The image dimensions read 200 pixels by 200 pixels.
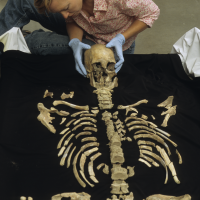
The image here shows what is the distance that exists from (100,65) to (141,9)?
29.4 inches

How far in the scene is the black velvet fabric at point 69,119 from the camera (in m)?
1.66

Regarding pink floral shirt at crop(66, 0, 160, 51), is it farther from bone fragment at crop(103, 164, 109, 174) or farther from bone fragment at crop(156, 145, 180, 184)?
bone fragment at crop(103, 164, 109, 174)

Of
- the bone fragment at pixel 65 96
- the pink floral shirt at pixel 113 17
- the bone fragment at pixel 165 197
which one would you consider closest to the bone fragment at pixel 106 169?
the bone fragment at pixel 165 197

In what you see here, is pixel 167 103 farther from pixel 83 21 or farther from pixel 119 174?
pixel 83 21

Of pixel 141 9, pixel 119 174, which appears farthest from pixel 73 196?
pixel 141 9

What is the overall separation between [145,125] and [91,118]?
0.50 metres

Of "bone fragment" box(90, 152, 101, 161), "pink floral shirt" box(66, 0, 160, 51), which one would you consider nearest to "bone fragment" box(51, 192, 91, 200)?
"bone fragment" box(90, 152, 101, 161)

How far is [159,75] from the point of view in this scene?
2760mm

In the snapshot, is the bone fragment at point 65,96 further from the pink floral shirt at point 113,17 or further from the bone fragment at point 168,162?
the bone fragment at point 168,162

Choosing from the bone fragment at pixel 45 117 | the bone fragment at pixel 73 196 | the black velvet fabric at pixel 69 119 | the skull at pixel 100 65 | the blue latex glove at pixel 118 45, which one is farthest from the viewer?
the blue latex glove at pixel 118 45

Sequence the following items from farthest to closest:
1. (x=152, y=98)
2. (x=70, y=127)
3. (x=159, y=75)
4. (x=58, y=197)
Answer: (x=159, y=75) < (x=152, y=98) < (x=70, y=127) < (x=58, y=197)

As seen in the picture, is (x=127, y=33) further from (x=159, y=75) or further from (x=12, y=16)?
(x=12, y=16)

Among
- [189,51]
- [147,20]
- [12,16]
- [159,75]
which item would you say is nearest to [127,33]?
[147,20]

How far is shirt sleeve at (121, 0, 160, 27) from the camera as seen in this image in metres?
2.32
